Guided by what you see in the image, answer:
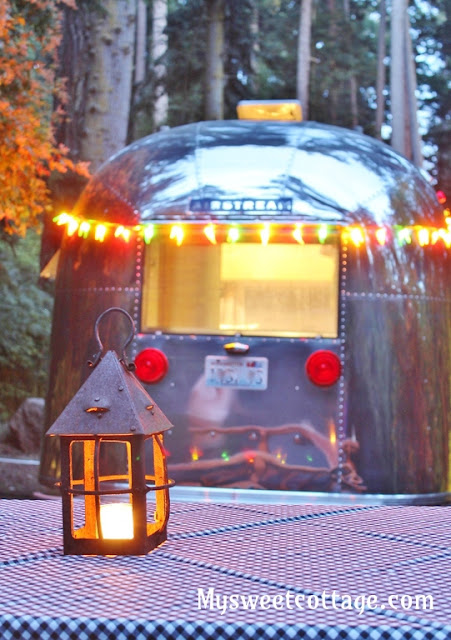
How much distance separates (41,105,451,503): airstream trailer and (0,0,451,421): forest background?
50.6 inches

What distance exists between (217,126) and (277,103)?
746 millimetres

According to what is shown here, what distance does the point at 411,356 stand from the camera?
6430 millimetres

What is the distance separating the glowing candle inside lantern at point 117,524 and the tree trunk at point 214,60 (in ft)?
45.2

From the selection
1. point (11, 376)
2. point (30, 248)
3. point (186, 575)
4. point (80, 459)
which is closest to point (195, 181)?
point (80, 459)

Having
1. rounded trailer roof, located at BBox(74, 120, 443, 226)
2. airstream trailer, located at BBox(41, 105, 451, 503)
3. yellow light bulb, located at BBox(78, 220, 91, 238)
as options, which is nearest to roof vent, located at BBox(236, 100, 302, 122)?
rounded trailer roof, located at BBox(74, 120, 443, 226)

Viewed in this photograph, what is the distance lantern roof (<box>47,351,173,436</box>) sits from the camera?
2.41m

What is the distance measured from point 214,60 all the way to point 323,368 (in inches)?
442

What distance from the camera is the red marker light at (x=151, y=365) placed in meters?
6.20

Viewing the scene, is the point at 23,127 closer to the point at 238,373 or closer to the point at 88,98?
the point at 88,98

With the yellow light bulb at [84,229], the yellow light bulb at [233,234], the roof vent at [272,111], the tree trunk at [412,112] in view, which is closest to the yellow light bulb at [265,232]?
the yellow light bulb at [233,234]

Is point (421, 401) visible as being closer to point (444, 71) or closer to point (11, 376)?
point (11, 376)

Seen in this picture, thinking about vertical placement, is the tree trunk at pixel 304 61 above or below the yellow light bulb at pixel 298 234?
above

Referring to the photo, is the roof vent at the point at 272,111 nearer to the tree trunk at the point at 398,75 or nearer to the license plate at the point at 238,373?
the license plate at the point at 238,373

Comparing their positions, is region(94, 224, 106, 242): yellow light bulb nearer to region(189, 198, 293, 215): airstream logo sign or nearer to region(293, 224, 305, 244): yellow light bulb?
region(189, 198, 293, 215): airstream logo sign
